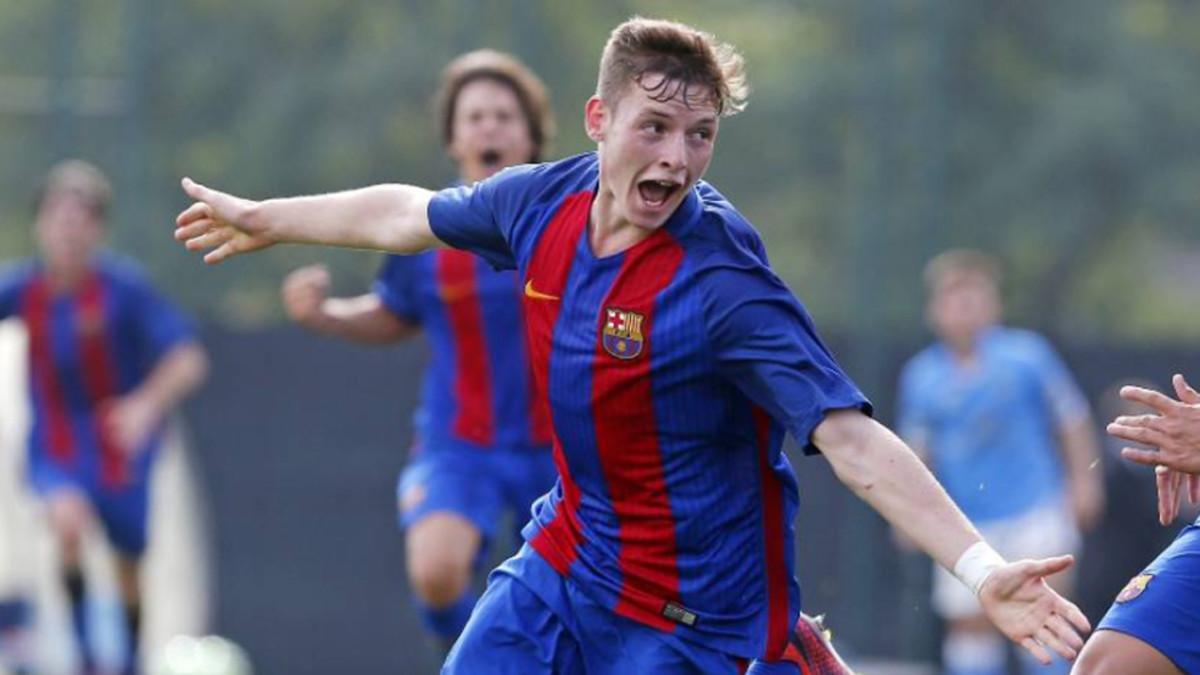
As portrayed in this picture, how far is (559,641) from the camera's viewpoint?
17.1 feet

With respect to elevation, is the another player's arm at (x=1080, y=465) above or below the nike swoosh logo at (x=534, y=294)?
below

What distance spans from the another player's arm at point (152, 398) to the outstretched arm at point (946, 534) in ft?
19.9

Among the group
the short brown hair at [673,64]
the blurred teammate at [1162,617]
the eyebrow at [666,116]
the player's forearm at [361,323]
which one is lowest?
the blurred teammate at [1162,617]

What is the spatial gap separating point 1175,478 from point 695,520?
1.22 meters

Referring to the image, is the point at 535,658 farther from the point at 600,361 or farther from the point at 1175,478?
the point at 1175,478

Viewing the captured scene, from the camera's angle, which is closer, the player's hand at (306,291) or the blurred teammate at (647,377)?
the blurred teammate at (647,377)

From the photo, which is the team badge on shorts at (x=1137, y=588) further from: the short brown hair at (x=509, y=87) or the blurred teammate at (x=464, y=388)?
the short brown hair at (x=509, y=87)

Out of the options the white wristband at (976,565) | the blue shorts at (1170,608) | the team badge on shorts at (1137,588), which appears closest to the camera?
the white wristband at (976,565)

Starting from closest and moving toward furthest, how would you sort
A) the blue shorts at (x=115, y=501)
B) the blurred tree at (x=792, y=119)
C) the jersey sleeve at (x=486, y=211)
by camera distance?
the jersey sleeve at (x=486, y=211), the blue shorts at (x=115, y=501), the blurred tree at (x=792, y=119)

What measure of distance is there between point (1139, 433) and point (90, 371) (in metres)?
6.86

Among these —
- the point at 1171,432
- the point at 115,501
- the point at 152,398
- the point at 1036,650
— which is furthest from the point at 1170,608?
the point at 115,501

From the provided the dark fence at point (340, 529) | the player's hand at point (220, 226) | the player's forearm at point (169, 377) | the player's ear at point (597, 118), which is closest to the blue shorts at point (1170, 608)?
the player's ear at point (597, 118)

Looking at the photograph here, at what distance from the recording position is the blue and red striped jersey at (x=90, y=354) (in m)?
10.8

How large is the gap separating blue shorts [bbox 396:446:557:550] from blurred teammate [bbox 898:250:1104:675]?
3.71 metres
